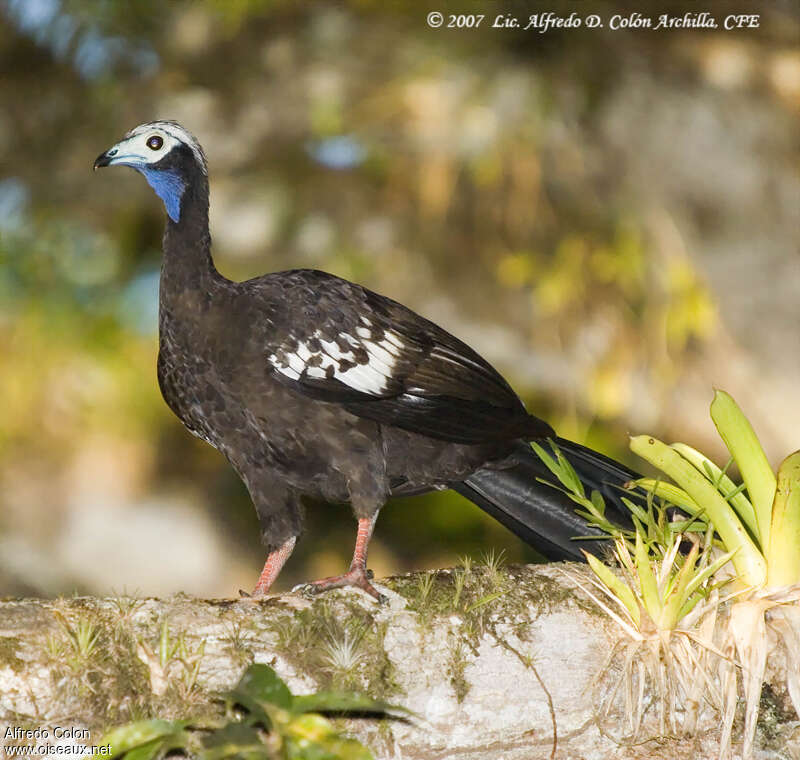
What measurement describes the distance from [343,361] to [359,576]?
77 cm

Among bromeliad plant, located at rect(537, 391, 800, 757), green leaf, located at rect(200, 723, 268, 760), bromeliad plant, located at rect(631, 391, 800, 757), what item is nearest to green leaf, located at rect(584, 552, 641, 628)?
bromeliad plant, located at rect(537, 391, 800, 757)

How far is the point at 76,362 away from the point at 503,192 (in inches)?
117

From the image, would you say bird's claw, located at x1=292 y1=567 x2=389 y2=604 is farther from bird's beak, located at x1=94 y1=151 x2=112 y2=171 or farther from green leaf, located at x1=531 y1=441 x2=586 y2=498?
bird's beak, located at x1=94 y1=151 x2=112 y2=171

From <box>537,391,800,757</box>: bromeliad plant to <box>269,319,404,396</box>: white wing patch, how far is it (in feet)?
3.01

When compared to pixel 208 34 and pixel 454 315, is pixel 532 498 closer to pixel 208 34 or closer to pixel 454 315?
pixel 454 315

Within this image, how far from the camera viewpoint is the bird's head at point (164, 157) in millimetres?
3777

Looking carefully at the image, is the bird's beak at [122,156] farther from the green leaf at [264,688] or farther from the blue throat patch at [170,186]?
the green leaf at [264,688]

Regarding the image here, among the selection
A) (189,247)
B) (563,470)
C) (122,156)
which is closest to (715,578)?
(563,470)

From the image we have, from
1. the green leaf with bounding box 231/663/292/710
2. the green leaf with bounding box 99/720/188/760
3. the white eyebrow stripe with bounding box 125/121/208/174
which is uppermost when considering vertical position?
the white eyebrow stripe with bounding box 125/121/208/174

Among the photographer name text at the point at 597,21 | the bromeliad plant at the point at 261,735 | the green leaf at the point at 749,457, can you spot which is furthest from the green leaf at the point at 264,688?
the photographer name text at the point at 597,21

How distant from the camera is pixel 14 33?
6715mm

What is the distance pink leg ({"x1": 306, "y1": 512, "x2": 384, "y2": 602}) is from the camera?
3260mm

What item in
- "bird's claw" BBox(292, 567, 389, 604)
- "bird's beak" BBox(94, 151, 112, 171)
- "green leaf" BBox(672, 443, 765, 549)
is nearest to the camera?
"bird's claw" BBox(292, 567, 389, 604)

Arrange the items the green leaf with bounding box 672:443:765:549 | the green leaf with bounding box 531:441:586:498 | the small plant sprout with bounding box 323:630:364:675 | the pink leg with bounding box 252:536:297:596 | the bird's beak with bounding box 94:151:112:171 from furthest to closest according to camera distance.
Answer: the pink leg with bounding box 252:536:297:596 → the bird's beak with bounding box 94:151:112:171 → the green leaf with bounding box 531:441:586:498 → the green leaf with bounding box 672:443:765:549 → the small plant sprout with bounding box 323:630:364:675
